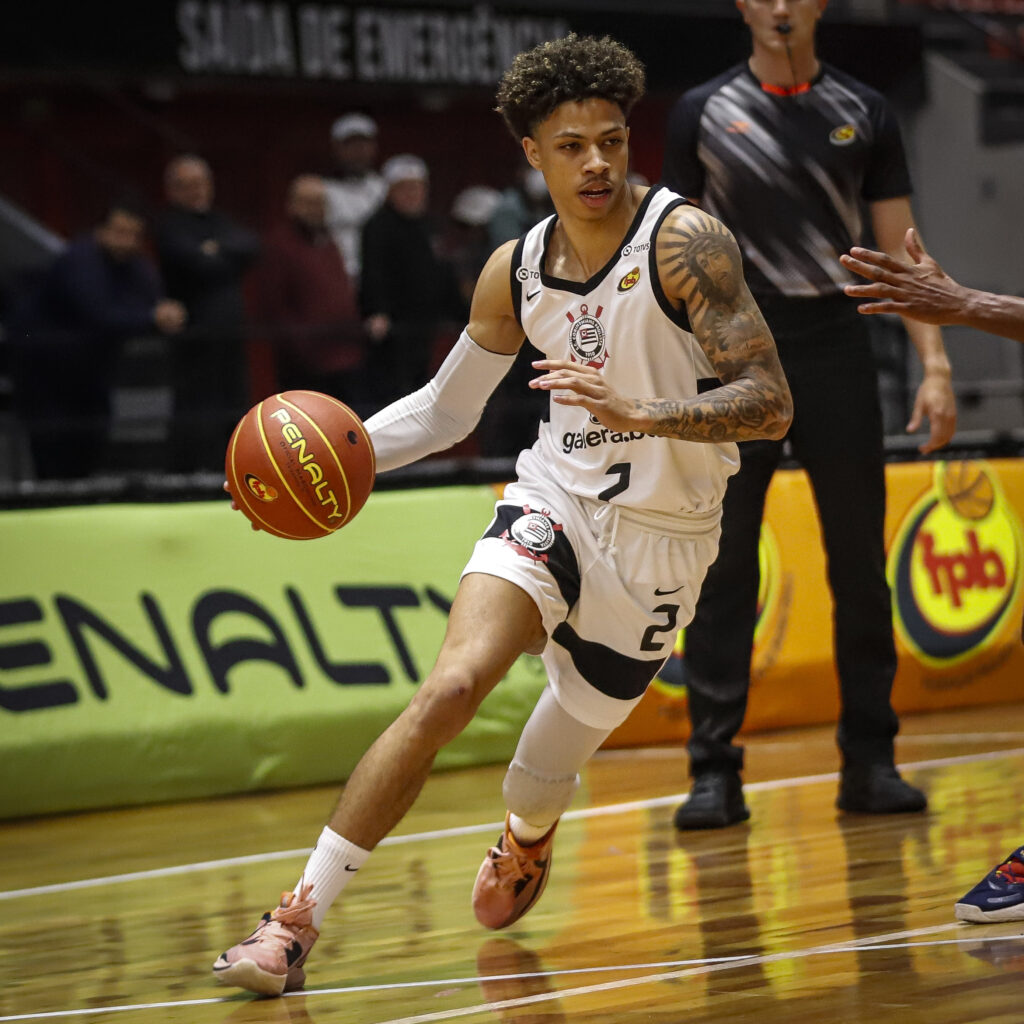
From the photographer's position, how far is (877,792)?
224 inches

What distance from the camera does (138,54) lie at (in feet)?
40.9

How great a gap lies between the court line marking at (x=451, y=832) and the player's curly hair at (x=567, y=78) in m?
2.55

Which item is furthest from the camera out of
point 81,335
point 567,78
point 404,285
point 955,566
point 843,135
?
point 404,285

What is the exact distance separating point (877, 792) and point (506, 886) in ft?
5.99

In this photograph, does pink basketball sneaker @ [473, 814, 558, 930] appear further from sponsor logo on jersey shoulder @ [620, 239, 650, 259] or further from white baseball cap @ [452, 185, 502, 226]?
white baseball cap @ [452, 185, 502, 226]

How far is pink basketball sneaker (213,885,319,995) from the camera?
3695 mm

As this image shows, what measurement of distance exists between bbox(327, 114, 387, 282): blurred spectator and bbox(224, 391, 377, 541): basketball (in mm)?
6718

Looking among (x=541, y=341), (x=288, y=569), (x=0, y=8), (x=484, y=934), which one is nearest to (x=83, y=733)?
(x=288, y=569)

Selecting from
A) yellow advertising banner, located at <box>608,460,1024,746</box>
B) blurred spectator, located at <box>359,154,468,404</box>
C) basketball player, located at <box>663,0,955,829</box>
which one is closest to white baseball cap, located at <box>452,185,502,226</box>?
blurred spectator, located at <box>359,154,468,404</box>

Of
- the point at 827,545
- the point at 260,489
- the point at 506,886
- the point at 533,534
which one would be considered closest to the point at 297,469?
the point at 260,489

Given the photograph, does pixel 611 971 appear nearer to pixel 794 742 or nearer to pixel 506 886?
pixel 506 886

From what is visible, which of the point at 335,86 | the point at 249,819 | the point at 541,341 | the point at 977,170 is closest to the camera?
the point at 541,341

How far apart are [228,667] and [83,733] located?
63cm

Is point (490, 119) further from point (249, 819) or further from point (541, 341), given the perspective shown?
point (541, 341)
